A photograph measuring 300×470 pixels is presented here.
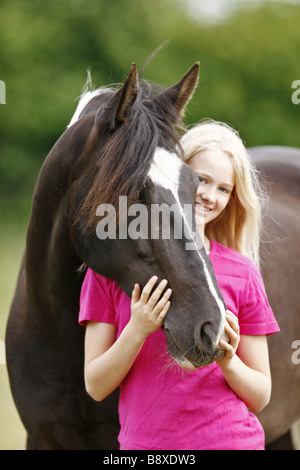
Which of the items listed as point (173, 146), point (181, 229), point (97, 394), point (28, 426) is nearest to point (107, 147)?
point (173, 146)

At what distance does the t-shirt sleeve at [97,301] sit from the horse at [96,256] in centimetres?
10

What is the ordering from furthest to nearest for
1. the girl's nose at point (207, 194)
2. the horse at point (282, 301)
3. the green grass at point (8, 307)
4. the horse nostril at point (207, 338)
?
1. the green grass at point (8, 307)
2. the horse at point (282, 301)
3. the girl's nose at point (207, 194)
4. the horse nostril at point (207, 338)

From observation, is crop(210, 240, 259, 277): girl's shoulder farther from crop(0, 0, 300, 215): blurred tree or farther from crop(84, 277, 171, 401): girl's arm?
crop(0, 0, 300, 215): blurred tree

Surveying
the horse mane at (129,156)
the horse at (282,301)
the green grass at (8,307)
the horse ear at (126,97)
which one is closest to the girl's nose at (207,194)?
the horse mane at (129,156)

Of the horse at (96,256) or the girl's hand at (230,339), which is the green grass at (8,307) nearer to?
the horse at (96,256)

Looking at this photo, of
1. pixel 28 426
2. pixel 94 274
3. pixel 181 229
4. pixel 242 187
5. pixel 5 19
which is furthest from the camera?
pixel 5 19

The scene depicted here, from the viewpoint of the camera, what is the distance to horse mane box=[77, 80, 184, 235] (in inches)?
67.6

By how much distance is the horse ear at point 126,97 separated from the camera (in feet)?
5.72

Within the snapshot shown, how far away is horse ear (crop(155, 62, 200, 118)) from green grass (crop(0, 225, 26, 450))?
2.78 meters

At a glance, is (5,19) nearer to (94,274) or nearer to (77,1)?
(77,1)

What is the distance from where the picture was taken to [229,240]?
7.47 feet

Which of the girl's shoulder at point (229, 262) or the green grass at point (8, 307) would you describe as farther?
the green grass at point (8, 307)

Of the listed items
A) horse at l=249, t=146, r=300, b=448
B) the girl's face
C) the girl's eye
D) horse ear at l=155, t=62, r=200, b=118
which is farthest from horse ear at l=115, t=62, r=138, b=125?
horse at l=249, t=146, r=300, b=448
